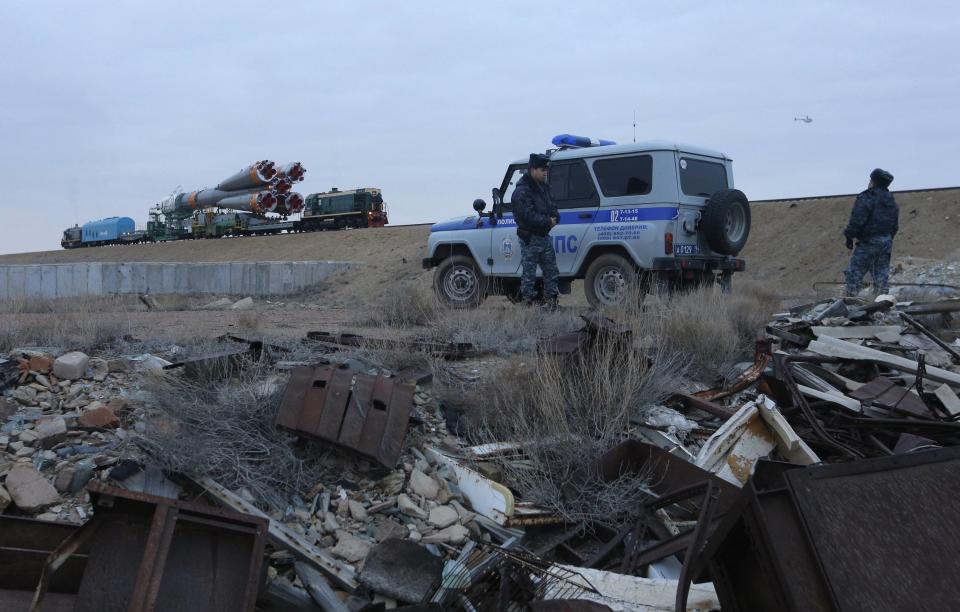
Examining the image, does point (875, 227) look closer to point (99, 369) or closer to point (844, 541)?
point (844, 541)

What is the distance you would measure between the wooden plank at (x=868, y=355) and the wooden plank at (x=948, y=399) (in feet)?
1.57

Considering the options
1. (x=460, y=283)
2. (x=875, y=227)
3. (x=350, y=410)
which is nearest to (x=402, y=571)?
(x=350, y=410)

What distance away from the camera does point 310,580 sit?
3.14m

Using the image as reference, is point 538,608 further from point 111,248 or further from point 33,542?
point 111,248

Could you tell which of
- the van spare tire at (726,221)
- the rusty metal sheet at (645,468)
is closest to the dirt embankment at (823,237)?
the van spare tire at (726,221)

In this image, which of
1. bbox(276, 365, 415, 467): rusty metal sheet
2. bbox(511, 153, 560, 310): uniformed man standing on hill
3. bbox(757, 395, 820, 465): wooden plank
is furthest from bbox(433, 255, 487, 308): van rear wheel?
bbox(757, 395, 820, 465): wooden plank

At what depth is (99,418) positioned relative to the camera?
429 centimetres

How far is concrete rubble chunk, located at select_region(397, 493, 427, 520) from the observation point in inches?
150

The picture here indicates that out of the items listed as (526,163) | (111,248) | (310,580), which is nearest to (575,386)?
(310,580)

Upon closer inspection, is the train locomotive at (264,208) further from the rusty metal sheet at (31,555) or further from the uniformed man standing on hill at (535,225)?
the rusty metal sheet at (31,555)

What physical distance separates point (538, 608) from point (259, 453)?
84.4 inches

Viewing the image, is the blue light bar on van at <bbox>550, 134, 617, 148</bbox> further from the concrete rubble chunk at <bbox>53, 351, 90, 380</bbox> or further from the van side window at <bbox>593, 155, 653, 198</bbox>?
the concrete rubble chunk at <bbox>53, 351, 90, 380</bbox>

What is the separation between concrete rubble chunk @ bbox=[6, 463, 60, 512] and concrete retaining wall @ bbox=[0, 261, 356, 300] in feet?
49.0

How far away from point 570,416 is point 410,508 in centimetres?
139
